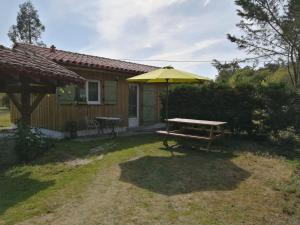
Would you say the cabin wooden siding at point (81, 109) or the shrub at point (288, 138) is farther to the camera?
the cabin wooden siding at point (81, 109)

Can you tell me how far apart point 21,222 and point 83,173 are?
2185mm

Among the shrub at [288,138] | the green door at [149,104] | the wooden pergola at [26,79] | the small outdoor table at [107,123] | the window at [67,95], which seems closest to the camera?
the wooden pergola at [26,79]

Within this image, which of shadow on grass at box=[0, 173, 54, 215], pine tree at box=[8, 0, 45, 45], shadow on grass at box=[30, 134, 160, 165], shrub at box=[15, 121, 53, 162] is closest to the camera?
shadow on grass at box=[0, 173, 54, 215]

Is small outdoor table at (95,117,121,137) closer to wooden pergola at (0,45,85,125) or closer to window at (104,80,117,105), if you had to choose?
window at (104,80,117,105)

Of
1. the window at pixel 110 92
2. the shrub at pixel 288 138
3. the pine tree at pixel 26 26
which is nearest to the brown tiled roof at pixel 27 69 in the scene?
the window at pixel 110 92

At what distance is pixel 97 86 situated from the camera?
11.3m

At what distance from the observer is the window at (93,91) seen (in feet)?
36.0

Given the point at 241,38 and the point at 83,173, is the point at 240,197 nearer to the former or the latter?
the point at 83,173

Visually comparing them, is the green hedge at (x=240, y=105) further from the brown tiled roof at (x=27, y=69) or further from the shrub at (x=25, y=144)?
the shrub at (x=25, y=144)

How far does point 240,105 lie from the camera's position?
9422 millimetres

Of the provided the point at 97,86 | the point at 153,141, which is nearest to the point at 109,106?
the point at 97,86

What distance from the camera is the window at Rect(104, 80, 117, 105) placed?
11.5 meters

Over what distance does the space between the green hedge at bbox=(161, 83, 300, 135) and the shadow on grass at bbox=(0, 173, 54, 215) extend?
6.20m

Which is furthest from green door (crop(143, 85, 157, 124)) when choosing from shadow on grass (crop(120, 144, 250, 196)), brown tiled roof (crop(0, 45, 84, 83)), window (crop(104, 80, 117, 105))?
shadow on grass (crop(120, 144, 250, 196))
